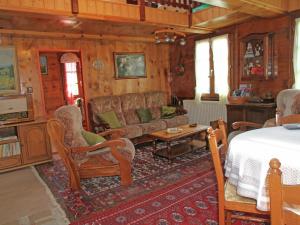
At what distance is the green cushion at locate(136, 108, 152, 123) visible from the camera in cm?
537

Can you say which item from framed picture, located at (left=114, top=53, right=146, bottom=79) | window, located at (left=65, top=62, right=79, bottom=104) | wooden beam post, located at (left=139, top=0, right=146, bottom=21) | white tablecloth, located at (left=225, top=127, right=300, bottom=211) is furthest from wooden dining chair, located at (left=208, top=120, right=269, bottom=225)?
window, located at (left=65, top=62, right=79, bottom=104)

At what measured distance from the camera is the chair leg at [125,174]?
3109mm

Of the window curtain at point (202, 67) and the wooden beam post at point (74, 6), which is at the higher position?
the wooden beam post at point (74, 6)

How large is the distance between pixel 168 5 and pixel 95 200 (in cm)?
367

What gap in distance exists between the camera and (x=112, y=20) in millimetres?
3809

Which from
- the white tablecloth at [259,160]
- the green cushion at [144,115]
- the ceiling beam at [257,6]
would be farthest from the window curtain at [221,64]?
the white tablecloth at [259,160]

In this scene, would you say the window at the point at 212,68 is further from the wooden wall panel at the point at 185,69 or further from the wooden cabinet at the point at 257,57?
the wooden cabinet at the point at 257,57

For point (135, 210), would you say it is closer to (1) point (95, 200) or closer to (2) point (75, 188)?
(1) point (95, 200)

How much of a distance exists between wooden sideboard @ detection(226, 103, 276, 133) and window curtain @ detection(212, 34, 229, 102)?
25.9 inches

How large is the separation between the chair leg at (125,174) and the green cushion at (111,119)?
5.73 feet

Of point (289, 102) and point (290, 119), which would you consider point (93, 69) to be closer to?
point (289, 102)

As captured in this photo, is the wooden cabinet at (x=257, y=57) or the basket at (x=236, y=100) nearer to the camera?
the wooden cabinet at (x=257, y=57)

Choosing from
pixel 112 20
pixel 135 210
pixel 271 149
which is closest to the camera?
pixel 271 149

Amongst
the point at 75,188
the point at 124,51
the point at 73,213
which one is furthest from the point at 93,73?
the point at 73,213
